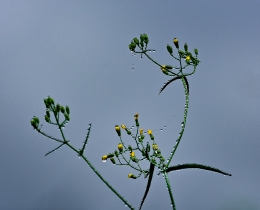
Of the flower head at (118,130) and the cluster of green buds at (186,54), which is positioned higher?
the cluster of green buds at (186,54)

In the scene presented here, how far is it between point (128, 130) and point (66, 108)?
1027mm

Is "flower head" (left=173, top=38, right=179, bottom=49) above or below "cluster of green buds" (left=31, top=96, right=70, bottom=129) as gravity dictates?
above

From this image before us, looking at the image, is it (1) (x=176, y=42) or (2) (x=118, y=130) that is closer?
(2) (x=118, y=130)

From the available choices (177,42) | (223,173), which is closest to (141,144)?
(177,42)

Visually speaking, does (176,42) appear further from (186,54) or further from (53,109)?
(53,109)

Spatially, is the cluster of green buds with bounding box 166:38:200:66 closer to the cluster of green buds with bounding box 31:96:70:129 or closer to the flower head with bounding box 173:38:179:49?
the flower head with bounding box 173:38:179:49

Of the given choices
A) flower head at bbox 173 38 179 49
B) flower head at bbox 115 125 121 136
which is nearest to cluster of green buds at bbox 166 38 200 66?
flower head at bbox 173 38 179 49

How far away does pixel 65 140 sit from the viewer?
11.6 ft

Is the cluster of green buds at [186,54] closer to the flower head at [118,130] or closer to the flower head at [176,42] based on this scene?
the flower head at [176,42]

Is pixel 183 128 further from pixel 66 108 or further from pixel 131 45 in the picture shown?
pixel 131 45

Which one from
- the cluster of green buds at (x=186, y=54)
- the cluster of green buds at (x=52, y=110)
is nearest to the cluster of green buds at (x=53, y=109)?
the cluster of green buds at (x=52, y=110)

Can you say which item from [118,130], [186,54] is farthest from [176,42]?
[118,130]

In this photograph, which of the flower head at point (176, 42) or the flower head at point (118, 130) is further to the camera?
the flower head at point (176, 42)

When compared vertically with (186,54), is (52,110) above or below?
below
